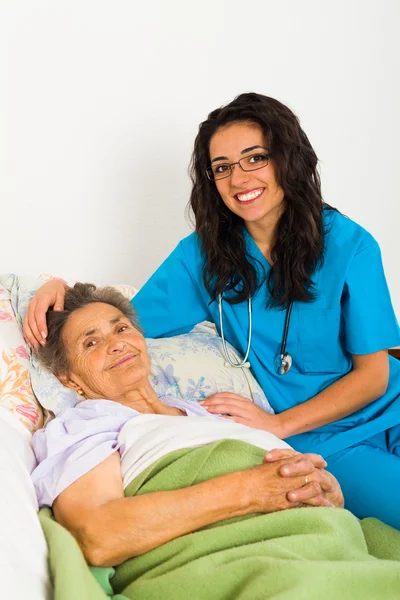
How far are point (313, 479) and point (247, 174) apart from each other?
86 cm

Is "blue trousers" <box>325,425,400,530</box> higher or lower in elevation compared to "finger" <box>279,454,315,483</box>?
lower

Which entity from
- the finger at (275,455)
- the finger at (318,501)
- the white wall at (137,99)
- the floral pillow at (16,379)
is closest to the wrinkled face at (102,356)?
the floral pillow at (16,379)

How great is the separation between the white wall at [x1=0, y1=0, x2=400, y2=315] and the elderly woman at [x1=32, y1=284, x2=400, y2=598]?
0.83 metres

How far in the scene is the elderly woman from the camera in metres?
1.25

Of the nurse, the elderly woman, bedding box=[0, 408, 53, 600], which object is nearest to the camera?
bedding box=[0, 408, 53, 600]

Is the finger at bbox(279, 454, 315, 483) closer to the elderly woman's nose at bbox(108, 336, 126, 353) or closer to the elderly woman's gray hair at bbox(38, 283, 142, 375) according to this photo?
the elderly woman's nose at bbox(108, 336, 126, 353)

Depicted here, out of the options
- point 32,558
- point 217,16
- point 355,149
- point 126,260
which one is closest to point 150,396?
point 32,558

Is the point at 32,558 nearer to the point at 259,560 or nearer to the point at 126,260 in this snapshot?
the point at 259,560

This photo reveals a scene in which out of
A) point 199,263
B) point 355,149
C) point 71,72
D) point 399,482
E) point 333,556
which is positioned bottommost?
point 399,482

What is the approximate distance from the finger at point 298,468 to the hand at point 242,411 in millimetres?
363

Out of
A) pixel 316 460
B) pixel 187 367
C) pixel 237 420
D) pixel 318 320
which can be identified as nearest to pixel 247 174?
pixel 318 320

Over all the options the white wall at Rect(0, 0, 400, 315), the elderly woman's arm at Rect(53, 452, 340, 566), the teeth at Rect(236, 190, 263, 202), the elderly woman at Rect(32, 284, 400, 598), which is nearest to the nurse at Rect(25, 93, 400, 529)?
the teeth at Rect(236, 190, 263, 202)

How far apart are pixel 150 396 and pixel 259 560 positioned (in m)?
0.70

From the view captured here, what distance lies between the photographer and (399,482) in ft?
5.97
